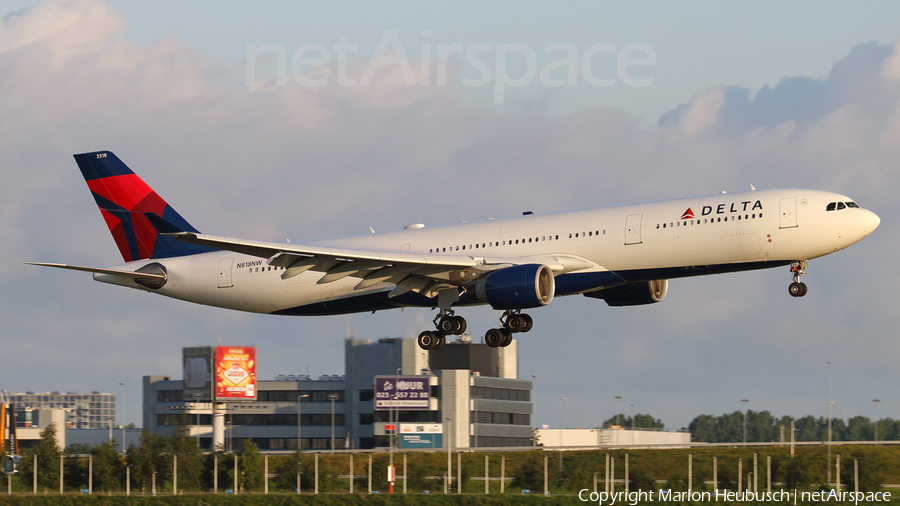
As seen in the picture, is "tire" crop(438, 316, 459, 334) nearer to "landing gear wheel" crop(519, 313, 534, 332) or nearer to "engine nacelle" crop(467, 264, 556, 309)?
"landing gear wheel" crop(519, 313, 534, 332)

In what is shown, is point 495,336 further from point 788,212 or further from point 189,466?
point 189,466

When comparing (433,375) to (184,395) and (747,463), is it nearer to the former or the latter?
(184,395)

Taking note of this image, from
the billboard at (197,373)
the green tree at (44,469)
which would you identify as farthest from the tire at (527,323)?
the billboard at (197,373)

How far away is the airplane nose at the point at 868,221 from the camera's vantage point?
140ft

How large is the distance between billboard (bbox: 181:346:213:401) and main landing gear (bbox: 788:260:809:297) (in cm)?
8746

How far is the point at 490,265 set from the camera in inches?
1838

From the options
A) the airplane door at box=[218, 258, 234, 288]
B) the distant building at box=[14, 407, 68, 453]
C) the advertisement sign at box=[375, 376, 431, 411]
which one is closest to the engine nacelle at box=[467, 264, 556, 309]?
the airplane door at box=[218, 258, 234, 288]

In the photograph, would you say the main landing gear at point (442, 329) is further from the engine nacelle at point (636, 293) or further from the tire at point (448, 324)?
the engine nacelle at point (636, 293)

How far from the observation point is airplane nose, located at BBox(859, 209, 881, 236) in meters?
42.7

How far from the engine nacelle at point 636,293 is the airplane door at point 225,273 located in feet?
57.3

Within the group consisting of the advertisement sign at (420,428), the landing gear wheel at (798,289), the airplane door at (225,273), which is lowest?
the advertisement sign at (420,428)

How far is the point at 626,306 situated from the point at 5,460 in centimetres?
5215

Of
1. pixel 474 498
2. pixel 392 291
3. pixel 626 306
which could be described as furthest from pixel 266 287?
pixel 474 498

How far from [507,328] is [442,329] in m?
3.32
